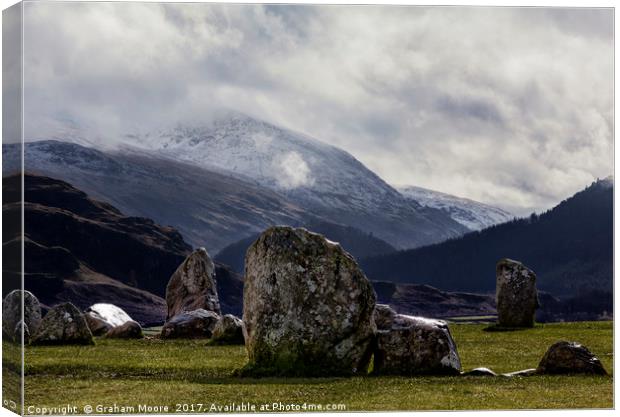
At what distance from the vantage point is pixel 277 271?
34.0 m

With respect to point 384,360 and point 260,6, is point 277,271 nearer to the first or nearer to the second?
point 384,360

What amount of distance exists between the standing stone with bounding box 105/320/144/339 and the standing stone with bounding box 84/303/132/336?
2.42 metres

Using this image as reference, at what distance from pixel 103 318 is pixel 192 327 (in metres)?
6.31

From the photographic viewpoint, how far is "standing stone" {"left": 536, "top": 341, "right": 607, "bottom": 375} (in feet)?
115

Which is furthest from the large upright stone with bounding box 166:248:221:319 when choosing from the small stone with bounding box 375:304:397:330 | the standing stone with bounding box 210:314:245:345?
the small stone with bounding box 375:304:397:330

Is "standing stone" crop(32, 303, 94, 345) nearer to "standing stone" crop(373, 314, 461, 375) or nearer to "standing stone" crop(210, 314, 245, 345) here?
"standing stone" crop(210, 314, 245, 345)

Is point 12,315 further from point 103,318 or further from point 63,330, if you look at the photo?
point 103,318

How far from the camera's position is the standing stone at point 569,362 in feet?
115

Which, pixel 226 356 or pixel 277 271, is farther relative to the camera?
pixel 226 356

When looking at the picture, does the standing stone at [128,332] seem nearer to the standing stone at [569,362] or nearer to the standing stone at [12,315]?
the standing stone at [12,315]

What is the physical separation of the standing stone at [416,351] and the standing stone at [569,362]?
3034mm

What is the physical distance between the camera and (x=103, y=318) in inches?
2317

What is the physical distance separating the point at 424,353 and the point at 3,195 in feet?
40.8

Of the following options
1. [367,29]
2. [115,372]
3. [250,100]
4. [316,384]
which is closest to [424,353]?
[316,384]
